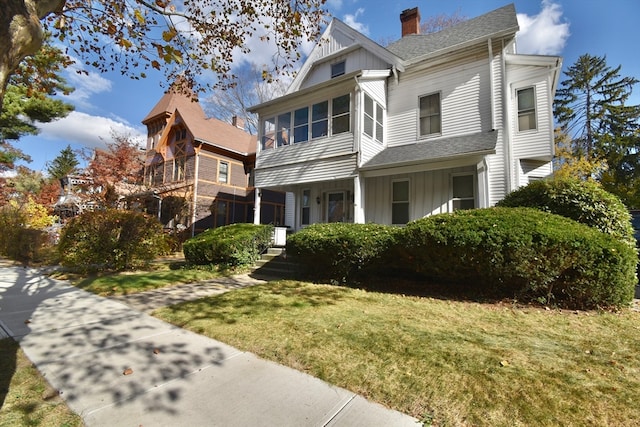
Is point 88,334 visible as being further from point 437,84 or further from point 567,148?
point 567,148

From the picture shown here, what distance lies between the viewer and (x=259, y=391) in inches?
102

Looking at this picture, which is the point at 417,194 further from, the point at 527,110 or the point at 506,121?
the point at 527,110

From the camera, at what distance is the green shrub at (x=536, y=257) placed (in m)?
5.04

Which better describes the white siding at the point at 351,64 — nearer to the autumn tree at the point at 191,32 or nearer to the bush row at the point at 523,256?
the autumn tree at the point at 191,32

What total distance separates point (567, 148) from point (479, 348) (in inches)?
1201

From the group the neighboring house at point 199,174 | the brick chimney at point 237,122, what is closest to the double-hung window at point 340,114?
the neighboring house at point 199,174

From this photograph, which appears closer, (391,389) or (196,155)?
(391,389)

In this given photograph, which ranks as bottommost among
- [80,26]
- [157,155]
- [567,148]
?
[80,26]

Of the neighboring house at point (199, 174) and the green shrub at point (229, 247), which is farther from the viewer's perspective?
the neighboring house at point (199, 174)

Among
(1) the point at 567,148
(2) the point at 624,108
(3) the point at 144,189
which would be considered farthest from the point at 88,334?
(2) the point at 624,108

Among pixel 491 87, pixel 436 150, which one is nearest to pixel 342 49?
pixel 491 87

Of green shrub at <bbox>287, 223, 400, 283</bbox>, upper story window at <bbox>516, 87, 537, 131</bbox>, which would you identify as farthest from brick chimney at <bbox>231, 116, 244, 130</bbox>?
upper story window at <bbox>516, 87, 537, 131</bbox>

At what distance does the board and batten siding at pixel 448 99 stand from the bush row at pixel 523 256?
5532mm

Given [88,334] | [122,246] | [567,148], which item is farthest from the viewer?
[567,148]
